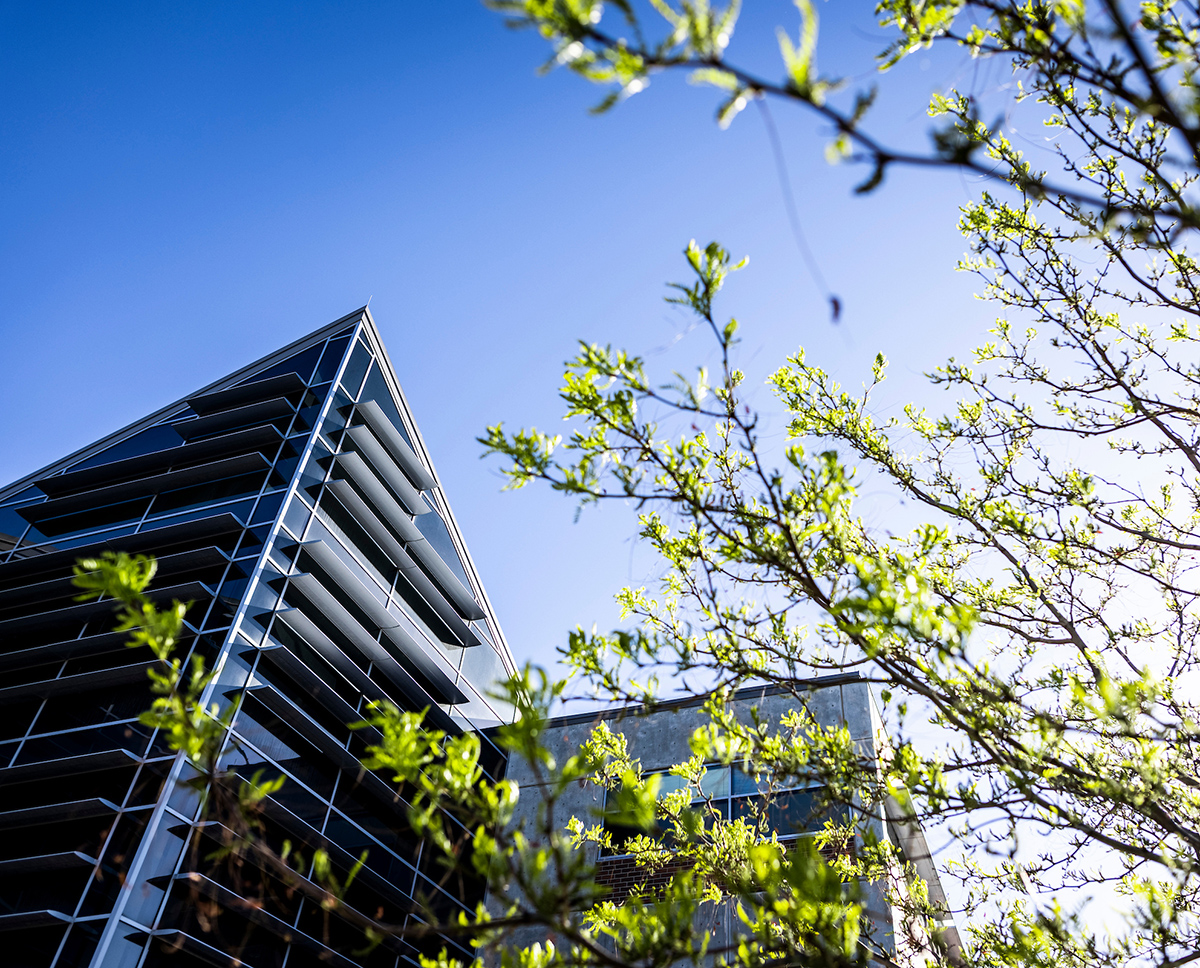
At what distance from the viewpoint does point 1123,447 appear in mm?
5781

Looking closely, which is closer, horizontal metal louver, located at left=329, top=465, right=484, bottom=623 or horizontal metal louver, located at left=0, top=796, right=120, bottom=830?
horizontal metal louver, located at left=0, top=796, right=120, bottom=830

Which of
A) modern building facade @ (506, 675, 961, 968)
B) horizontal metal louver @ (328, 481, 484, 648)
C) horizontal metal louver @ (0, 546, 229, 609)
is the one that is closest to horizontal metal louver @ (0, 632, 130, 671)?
horizontal metal louver @ (0, 546, 229, 609)

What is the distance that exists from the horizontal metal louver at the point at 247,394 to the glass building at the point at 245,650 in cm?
5

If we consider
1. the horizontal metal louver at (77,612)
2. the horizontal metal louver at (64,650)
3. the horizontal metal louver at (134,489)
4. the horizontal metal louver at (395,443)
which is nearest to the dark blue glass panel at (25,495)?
the horizontal metal louver at (134,489)

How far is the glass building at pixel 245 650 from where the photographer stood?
9.49 m

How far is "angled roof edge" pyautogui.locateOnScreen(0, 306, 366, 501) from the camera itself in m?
16.1

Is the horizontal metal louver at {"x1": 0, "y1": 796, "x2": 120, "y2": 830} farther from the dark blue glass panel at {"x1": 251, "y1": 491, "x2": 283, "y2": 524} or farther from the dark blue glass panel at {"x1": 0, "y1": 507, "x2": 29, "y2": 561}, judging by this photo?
the dark blue glass panel at {"x1": 0, "y1": 507, "x2": 29, "y2": 561}

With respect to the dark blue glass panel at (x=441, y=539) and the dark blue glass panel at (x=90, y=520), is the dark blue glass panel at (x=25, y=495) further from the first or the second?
the dark blue glass panel at (x=441, y=539)

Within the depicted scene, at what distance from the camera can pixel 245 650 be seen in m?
11.4

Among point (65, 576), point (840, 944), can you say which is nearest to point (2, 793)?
point (65, 576)

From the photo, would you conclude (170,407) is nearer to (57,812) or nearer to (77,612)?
(77,612)

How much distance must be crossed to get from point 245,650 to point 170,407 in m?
7.88

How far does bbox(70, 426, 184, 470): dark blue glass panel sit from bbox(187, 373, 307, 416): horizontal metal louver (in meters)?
0.75

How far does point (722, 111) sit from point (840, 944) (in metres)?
2.76
